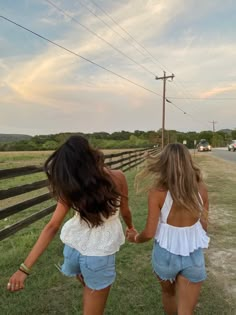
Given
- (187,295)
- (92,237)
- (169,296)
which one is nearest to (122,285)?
(169,296)

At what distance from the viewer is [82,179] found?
6.28 feet

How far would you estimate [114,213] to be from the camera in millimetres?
2117

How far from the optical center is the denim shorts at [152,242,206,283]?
7.38 feet

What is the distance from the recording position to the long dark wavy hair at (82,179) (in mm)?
1904

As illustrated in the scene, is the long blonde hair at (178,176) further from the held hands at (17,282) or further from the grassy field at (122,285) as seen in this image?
the grassy field at (122,285)

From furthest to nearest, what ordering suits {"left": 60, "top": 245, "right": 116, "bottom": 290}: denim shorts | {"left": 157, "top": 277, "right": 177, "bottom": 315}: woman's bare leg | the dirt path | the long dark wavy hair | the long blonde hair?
the dirt path, {"left": 157, "top": 277, "right": 177, "bottom": 315}: woman's bare leg, the long blonde hair, {"left": 60, "top": 245, "right": 116, "bottom": 290}: denim shorts, the long dark wavy hair

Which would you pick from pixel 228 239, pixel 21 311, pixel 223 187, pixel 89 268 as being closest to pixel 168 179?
pixel 89 268

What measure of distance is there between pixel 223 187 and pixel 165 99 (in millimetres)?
27215

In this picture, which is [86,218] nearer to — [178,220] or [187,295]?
[178,220]

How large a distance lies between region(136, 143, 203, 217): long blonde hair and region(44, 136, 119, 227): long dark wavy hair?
0.36 m

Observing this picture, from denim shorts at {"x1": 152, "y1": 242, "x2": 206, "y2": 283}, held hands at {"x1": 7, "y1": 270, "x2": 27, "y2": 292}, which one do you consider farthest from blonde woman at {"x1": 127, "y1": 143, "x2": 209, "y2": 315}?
held hands at {"x1": 7, "y1": 270, "x2": 27, "y2": 292}

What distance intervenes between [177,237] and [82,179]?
784mm

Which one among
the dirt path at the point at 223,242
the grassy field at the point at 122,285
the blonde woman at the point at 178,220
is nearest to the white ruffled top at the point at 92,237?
the blonde woman at the point at 178,220

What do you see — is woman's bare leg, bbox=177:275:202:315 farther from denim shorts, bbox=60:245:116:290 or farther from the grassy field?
the grassy field
